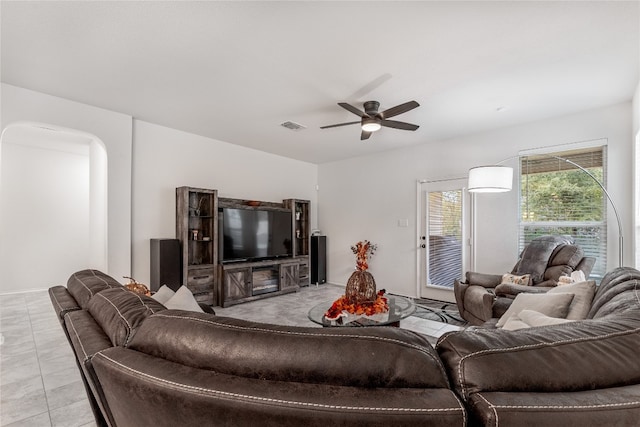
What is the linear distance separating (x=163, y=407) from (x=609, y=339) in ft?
3.87

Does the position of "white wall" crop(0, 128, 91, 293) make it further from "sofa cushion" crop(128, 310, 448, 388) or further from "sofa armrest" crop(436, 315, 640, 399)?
"sofa armrest" crop(436, 315, 640, 399)

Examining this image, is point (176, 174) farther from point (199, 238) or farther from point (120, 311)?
point (120, 311)

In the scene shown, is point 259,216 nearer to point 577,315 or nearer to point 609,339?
point 577,315

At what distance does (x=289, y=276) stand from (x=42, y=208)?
4.82 metres

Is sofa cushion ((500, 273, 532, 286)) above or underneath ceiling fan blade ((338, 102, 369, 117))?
underneath

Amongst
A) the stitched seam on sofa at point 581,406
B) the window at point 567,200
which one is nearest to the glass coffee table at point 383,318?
the stitched seam on sofa at point 581,406

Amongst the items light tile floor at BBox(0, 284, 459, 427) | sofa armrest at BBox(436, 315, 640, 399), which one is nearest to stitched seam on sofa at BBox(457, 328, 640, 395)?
sofa armrest at BBox(436, 315, 640, 399)

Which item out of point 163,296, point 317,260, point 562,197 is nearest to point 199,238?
point 317,260

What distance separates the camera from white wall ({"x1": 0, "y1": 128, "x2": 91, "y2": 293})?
5219 mm

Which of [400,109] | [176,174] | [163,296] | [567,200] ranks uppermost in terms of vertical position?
[400,109]

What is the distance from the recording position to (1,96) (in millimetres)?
3014

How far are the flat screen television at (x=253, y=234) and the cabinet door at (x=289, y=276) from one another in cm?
26

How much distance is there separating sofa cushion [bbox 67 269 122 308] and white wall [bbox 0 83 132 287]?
83.4 inches

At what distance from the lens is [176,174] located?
14.8 ft
